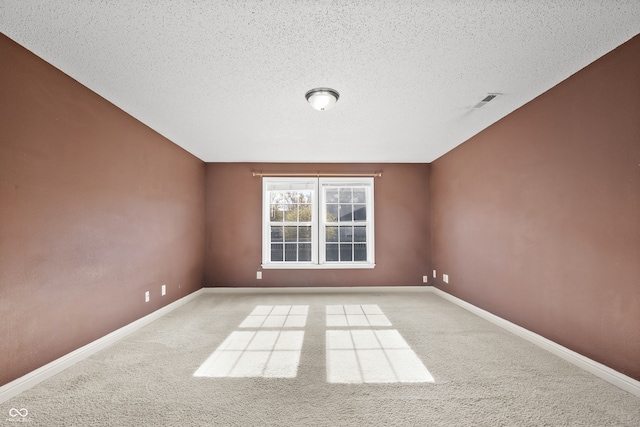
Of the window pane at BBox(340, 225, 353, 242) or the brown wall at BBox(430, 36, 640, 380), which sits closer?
the brown wall at BBox(430, 36, 640, 380)

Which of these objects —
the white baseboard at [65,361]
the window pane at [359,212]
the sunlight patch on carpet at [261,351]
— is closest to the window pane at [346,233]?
the window pane at [359,212]

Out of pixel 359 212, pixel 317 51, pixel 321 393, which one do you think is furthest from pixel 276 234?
pixel 317 51

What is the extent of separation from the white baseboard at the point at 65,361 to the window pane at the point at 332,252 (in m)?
2.95

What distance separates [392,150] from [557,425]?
12.4 feet

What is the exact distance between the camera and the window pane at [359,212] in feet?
18.3

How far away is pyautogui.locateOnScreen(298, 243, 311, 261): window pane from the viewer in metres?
5.52

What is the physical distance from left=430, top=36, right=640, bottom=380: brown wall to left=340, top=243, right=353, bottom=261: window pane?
2.21m

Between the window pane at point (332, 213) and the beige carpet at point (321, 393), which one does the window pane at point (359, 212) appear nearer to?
the window pane at point (332, 213)

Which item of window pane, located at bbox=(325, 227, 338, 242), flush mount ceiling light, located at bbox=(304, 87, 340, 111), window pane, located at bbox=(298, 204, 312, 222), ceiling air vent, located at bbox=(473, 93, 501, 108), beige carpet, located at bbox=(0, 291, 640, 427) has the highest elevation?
ceiling air vent, located at bbox=(473, 93, 501, 108)

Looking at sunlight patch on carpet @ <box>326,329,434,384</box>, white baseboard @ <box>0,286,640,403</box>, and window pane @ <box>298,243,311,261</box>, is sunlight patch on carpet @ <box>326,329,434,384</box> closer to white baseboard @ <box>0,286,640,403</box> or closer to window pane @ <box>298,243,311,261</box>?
white baseboard @ <box>0,286,640,403</box>

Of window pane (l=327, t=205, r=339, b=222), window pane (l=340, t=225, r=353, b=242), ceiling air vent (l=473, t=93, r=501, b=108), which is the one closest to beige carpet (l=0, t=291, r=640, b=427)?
ceiling air vent (l=473, t=93, r=501, b=108)

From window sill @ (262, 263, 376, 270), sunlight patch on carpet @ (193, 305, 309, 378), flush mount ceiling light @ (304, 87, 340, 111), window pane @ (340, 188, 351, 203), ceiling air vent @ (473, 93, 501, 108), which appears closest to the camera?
sunlight patch on carpet @ (193, 305, 309, 378)

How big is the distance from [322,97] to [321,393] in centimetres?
239

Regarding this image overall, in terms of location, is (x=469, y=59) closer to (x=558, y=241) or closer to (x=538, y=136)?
(x=538, y=136)
